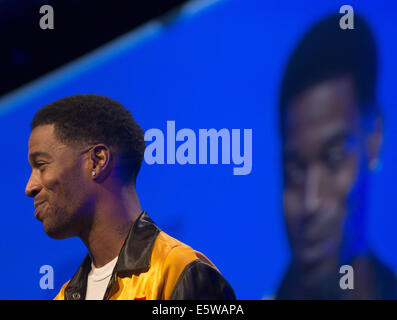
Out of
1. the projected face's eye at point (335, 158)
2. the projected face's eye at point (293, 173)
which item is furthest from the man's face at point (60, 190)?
the projected face's eye at point (335, 158)

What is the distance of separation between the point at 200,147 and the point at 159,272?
1.02 m

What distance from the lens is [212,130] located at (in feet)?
8.84

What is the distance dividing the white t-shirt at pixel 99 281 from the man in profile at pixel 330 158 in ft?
3.31

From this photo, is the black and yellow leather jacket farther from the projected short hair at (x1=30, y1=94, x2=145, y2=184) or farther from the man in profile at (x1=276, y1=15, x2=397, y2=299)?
the man in profile at (x1=276, y1=15, x2=397, y2=299)

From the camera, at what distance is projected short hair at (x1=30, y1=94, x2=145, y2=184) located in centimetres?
191

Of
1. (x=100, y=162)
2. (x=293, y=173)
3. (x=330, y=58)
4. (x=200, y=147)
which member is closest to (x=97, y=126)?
(x=100, y=162)

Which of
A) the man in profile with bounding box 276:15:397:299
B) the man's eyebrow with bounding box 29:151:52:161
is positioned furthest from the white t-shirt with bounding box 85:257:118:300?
the man in profile with bounding box 276:15:397:299

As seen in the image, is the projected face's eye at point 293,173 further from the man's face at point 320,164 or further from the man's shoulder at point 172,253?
the man's shoulder at point 172,253

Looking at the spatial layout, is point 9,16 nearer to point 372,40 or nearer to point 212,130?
point 212,130

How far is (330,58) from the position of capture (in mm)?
2730

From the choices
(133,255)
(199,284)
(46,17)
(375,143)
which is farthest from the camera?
(46,17)

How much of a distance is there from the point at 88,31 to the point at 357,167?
1.49 metres

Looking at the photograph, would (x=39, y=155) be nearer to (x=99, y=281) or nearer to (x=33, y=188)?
(x=33, y=188)
